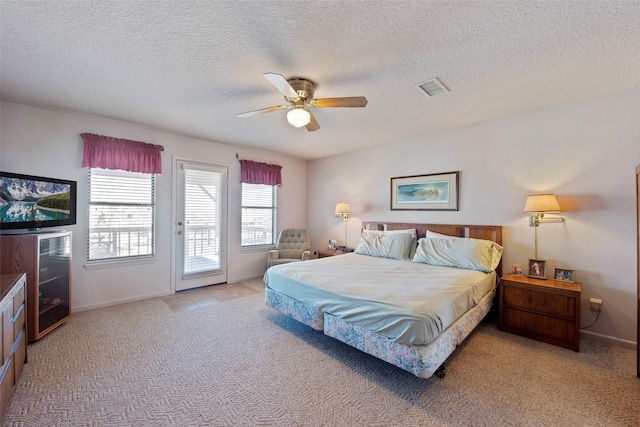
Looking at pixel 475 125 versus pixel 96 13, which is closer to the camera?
pixel 96 13

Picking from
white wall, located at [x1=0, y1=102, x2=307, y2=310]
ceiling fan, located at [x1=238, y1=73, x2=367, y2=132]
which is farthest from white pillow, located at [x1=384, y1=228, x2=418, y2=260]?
white wall, located at [x1=0, y1=102, x2=307, y2=310]

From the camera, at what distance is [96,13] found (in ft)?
5.32

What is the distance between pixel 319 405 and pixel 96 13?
289 centimetres

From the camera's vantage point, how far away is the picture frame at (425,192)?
372 cm

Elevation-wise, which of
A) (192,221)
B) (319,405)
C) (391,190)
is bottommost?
(319,405)

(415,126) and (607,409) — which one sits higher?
(415,126)

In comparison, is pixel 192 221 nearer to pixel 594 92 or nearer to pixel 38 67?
pixel 38 67

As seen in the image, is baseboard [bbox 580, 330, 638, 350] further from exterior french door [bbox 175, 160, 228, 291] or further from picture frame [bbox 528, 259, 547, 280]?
exterior french door [bbox 175, 160, 228, 291]

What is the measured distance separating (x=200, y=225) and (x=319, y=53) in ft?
11.3

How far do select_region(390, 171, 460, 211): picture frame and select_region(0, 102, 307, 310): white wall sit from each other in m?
2.67

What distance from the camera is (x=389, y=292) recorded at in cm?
220

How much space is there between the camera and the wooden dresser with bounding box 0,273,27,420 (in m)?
1.56

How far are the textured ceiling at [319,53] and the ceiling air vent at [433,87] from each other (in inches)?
2.5

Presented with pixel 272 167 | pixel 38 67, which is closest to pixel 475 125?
pixel 272 167
